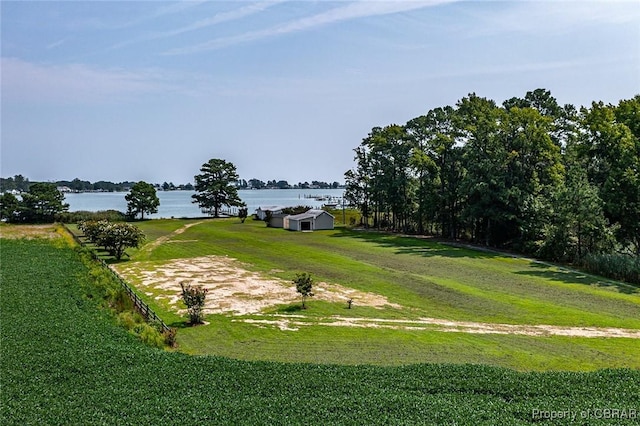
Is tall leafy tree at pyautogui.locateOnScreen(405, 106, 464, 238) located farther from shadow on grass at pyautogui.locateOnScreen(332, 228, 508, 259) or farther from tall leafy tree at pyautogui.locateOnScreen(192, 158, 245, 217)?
tall leafy tree at pyautogui.locateOnScreen(192, 158, 245, 217)

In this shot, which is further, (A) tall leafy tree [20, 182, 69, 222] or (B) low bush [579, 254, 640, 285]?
(A) tall leafy tree [20, 182, 69, 222]

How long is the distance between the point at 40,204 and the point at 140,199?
14.2 meters

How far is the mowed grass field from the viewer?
1546 cm

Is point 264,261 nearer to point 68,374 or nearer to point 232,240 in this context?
point 232,240

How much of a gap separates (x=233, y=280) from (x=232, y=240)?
2206 cm

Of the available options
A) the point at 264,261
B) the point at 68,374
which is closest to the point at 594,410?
the point at 68,374

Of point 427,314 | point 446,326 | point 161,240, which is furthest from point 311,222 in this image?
point 446,326

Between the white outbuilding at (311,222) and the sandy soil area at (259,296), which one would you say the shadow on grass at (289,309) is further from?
the white outbuilding at (311,222)

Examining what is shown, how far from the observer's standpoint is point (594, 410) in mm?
10969

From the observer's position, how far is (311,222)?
62.2 metres

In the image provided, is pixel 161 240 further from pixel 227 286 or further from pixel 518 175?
pixel 518 175

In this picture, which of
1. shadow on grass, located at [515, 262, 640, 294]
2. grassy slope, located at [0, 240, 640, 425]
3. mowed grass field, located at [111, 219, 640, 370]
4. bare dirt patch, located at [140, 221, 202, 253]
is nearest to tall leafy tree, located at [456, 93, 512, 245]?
mowed grass field, located at [111, 219, 640, 370]

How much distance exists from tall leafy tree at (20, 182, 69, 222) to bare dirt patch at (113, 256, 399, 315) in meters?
47.1

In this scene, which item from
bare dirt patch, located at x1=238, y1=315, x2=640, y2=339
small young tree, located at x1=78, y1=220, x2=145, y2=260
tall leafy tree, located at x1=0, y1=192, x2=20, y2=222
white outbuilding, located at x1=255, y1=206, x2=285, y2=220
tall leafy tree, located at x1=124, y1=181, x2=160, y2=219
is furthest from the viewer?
tall leafy tree, located at x1=124, y1=181, x2=160, y2=219
